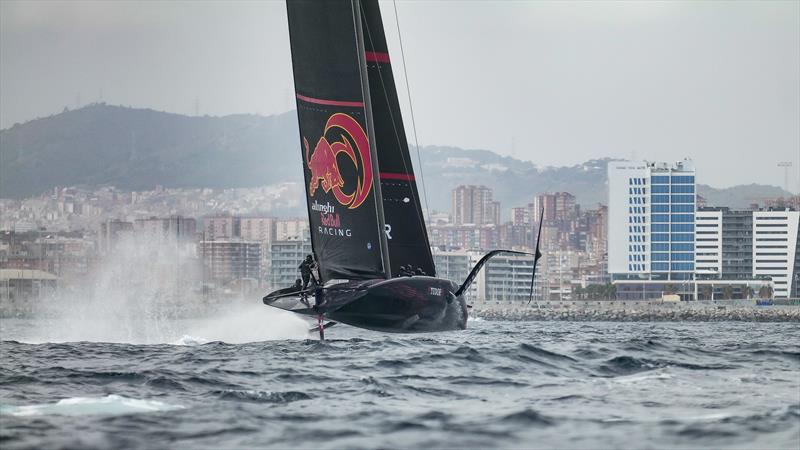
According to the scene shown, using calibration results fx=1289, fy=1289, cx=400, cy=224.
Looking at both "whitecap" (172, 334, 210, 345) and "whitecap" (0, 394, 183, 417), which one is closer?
"whitecap" (0, 394, 183, 417)

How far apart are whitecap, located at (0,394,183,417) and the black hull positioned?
9.99 m

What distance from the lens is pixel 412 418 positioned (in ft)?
50.0

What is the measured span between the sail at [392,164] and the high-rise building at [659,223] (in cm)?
16607

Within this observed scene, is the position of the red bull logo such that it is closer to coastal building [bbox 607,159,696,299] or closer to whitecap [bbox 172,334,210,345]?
whitecap [bbox 172,334,210,345]

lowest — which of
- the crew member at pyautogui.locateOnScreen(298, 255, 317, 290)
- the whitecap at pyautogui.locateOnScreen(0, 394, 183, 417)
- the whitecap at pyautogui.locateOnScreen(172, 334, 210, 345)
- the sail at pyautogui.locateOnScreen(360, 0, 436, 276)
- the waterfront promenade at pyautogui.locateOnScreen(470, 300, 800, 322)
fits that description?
the waterfront promenade at pyautogui.locateOnScreen(470, 300, 800, 322)

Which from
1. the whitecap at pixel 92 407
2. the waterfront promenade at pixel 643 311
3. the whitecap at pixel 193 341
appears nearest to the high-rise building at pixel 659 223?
the waterfront promenade at pixel 643 311

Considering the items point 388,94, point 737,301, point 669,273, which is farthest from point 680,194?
point 388,94

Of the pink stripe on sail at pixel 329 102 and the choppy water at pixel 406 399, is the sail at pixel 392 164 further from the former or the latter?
the choppy water at pixel 406 399

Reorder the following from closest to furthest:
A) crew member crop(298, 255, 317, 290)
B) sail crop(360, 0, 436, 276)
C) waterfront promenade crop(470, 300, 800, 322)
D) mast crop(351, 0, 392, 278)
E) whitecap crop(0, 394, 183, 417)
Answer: whitecap crop(0, 394, 183, 417), mast crop(351, 0, 392, 278), crew member crop(298, 255, 317, 290), sail crop(360, 0, 436, 276), waterfront promenade crop(470, 300, 800, 322)

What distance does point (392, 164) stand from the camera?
2945 centimetres

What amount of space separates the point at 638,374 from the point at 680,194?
178083mm

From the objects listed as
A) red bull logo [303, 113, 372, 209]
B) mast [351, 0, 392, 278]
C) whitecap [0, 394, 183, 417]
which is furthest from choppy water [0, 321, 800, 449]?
red bull logo [303, 113, 372, 209]

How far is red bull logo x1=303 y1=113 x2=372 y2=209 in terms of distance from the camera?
2728 cm

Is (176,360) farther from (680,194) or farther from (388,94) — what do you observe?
(680,194)
